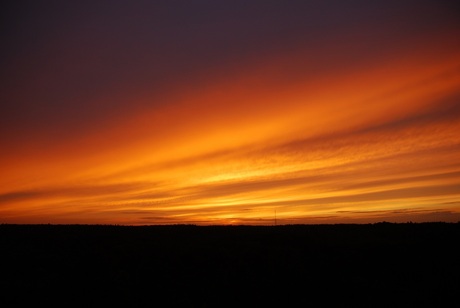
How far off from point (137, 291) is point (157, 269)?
3.82 m

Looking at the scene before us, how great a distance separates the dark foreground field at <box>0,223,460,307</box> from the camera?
49.8 ft

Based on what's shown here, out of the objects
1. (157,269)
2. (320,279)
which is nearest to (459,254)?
(320,279)

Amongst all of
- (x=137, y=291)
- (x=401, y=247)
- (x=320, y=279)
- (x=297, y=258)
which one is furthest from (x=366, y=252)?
(x=137, y=291)

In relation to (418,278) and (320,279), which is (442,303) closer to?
(418,278)

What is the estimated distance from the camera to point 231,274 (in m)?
19.0

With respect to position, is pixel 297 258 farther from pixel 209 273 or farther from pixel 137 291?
pixel 137 291

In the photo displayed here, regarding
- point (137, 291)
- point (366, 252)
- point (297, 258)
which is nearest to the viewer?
point (137, 291)

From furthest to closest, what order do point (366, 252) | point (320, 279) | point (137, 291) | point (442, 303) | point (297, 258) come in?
point (366, 252)
point (297, 258)
point (320, 279)
point (137, 291)
point (442, 303)

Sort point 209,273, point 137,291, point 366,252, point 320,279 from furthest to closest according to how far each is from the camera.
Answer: point 366,252
point 209,273
point 320,279
point 137,291

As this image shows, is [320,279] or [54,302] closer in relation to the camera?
[54,302]

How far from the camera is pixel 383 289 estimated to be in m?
16.5

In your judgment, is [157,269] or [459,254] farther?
[459,254]

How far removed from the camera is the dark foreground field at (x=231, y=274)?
15164 mm

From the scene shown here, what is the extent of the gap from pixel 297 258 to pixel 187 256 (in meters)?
7.91
